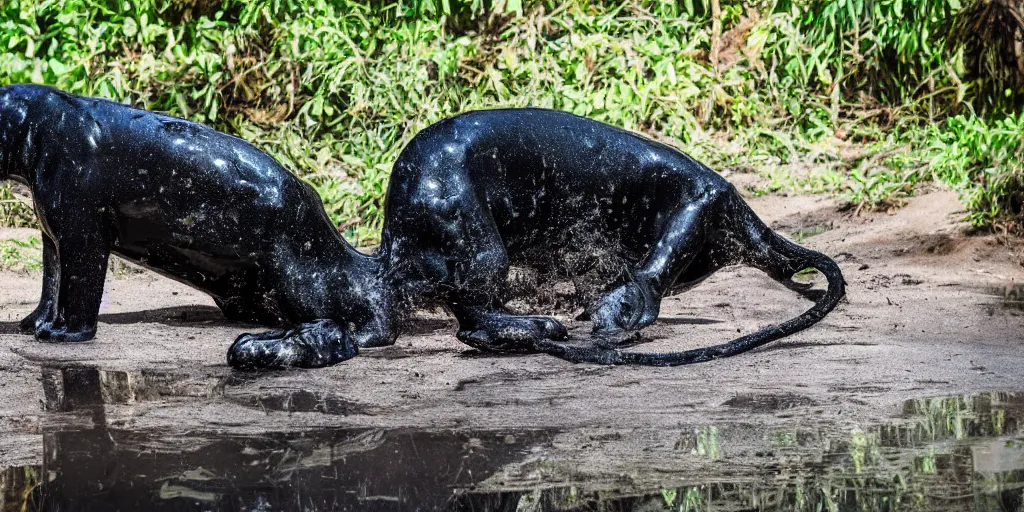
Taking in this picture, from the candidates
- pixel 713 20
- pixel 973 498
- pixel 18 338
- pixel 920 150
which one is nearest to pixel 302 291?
pixel 18 338

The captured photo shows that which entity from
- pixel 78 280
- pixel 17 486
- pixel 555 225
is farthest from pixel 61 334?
pixel 17 486

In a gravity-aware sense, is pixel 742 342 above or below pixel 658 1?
below

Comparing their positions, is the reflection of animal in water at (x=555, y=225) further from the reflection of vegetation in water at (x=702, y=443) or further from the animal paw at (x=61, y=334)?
the reflection of vegetation in water at (x=702, y=443)

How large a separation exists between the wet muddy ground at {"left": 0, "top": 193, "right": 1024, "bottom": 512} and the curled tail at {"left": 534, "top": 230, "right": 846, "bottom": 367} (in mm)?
71

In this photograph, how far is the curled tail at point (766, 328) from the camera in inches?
165

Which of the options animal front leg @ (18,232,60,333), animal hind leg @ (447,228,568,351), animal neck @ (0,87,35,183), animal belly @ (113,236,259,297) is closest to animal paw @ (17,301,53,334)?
animal front leg @ (18,232,60,333)

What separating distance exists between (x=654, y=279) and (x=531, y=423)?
1.74 meters

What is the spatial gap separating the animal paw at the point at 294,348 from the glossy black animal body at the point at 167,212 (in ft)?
0.18

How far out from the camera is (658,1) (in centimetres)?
959

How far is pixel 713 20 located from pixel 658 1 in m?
0.47

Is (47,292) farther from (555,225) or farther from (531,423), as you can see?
(531,423)

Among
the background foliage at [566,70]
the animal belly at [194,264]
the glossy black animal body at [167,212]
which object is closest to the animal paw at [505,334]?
the glossy black animal body at [167,212]

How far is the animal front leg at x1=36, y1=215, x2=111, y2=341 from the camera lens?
451 centimetres

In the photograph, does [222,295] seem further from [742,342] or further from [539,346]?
[742,342]
